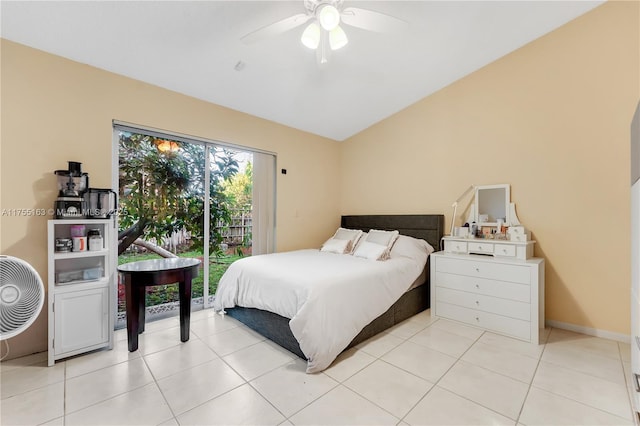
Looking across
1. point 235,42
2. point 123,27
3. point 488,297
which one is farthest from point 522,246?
point 123,27

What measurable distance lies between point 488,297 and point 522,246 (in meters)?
0.59

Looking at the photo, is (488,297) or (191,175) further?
(191,175)

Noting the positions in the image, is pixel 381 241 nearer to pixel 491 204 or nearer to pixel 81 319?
pixel 491 204

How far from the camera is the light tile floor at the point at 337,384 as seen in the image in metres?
1.53

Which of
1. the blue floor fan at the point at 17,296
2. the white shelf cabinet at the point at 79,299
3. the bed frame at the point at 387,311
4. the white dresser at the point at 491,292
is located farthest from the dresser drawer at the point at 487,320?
the blue floor fan at the point at 17,296

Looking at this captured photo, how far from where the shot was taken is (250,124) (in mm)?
3650

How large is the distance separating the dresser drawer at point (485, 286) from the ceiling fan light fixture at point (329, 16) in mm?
2593

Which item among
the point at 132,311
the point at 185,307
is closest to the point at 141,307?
the point at 132,311

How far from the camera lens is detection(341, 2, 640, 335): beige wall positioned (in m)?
2.41

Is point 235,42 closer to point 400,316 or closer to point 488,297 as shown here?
point 400,316

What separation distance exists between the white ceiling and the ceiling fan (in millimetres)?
326

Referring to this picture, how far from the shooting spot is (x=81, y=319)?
2.17 meters

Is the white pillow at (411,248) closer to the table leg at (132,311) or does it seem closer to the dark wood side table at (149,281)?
the dark wood side table at (149,281)

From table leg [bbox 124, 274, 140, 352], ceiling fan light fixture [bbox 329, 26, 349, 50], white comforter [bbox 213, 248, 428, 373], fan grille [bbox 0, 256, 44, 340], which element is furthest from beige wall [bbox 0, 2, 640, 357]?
ceiling fan light fixture [bbox 329, 26, 349, 50]
